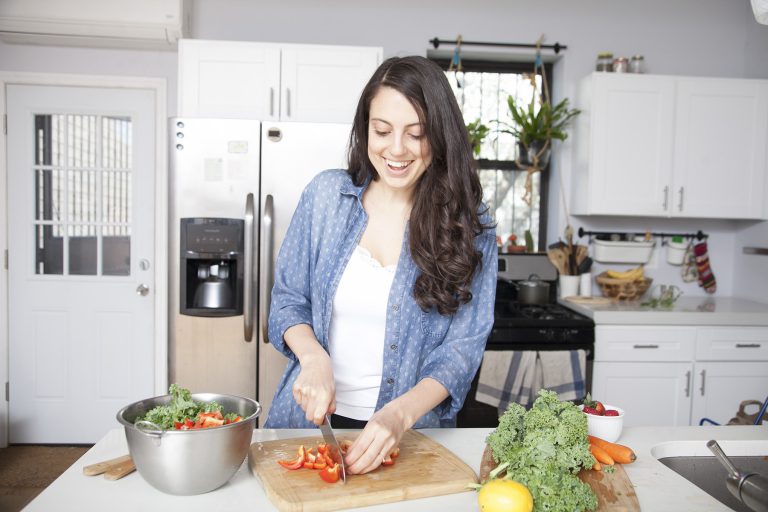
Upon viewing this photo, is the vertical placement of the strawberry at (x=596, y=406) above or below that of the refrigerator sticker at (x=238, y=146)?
below

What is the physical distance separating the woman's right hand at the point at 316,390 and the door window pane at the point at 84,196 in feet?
8.74

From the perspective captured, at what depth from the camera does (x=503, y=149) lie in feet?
12.6

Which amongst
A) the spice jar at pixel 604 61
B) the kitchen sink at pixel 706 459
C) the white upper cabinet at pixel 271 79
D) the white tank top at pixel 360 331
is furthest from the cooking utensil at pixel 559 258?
the white tank top at pixel 360 331

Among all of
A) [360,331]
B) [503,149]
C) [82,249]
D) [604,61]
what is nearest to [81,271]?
[82,249]

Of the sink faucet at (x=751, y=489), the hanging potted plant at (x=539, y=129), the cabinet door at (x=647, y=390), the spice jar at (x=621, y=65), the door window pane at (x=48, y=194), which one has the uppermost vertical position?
the spice jar at (x=621, y=65)

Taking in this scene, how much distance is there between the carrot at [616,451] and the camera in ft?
3.94

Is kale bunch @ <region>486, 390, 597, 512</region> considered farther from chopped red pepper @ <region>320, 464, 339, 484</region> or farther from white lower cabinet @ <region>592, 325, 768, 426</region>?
white lower cabinet @ <region>592, 325, 768, 426</region>

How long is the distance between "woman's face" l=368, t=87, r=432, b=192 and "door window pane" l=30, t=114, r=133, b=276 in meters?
2.59

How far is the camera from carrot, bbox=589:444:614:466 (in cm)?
116

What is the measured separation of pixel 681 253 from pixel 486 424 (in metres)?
1.72

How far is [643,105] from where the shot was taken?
11.1 ft

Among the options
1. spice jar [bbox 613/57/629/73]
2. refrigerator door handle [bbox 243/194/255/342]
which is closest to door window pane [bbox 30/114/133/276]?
refrigerator door handle [bbox 243/194/255/342]

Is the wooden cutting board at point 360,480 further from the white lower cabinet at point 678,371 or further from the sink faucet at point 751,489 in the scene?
the white lower cabinet at point 678,371

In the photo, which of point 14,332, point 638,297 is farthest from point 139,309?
point 638,297
